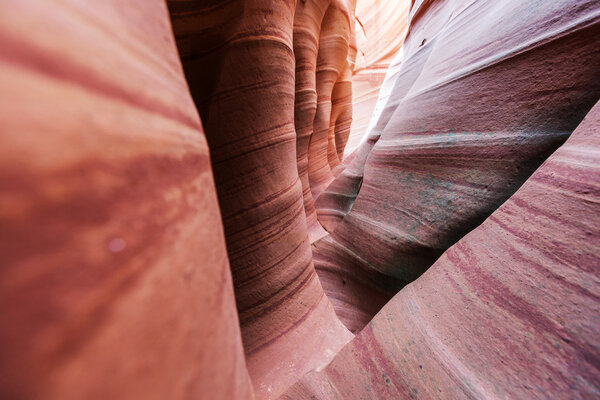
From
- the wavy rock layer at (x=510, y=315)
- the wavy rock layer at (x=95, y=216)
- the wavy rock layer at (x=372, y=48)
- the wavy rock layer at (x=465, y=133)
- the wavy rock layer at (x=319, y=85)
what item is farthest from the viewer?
the wavy rock layer at (x=372, y=48)

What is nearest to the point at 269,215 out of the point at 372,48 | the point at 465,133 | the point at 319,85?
the point at 465,133

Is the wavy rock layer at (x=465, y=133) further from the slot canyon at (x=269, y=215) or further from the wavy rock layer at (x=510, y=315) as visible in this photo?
the wavy rock layer at (x=510, y=315)

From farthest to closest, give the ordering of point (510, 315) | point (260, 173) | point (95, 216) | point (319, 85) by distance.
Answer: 1. point (319, 85)
2. point (260, 173)
3. point (510, 315)
4. point (95, 216)

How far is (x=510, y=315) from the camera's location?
0.39 metres

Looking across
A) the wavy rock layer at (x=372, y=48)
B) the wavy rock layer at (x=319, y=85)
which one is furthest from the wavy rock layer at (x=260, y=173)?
the wavy rock layer at (x=372, y=48)

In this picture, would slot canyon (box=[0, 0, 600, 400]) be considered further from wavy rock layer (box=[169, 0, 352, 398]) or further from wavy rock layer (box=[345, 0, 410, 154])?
wavy rock layer (box=[345, 0, 410, 154])

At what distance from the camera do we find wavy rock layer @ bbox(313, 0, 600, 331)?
55cm

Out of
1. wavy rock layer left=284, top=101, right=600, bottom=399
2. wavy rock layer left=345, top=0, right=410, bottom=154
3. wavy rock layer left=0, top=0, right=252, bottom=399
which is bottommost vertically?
wavy rock layer left=284, top=101, right=600, bottom=399

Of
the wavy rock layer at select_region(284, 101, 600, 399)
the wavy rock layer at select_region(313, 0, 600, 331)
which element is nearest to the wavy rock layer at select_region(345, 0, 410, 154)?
the wavy rock layer at select_region(313, 0, 600, 331)

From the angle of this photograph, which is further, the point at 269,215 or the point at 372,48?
the point at 372,48

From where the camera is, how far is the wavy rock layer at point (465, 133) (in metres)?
0.55

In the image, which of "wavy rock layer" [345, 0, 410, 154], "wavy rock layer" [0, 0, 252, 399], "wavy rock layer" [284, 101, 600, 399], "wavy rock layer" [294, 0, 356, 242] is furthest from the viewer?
"wavy rock layer" [345, 0, 410, 154]

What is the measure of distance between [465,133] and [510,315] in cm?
55

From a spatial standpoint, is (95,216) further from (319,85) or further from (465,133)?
(319,85)
